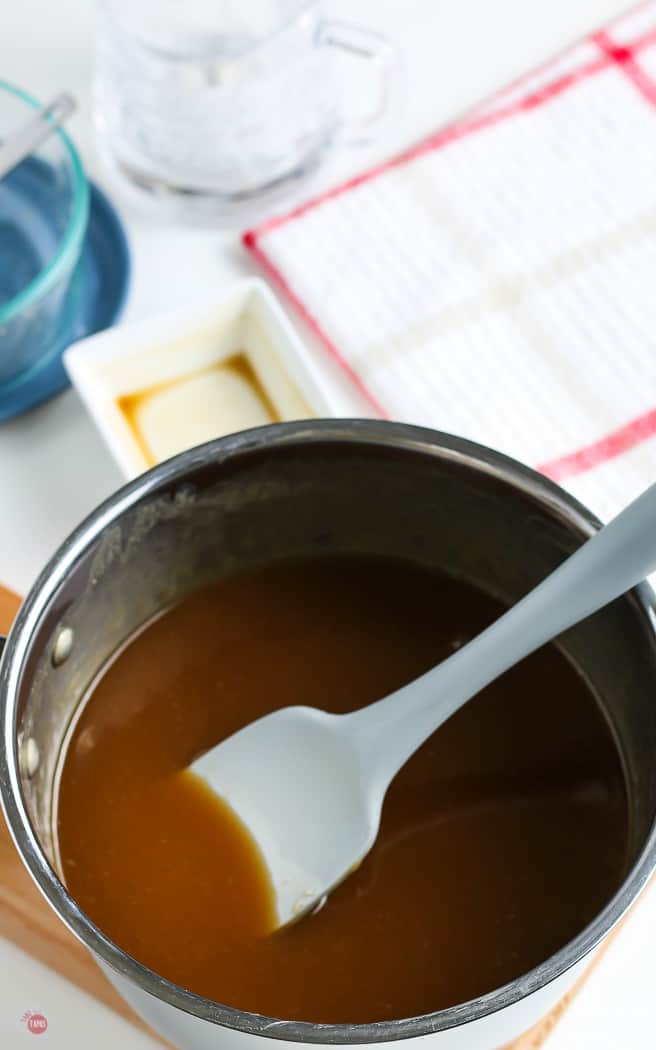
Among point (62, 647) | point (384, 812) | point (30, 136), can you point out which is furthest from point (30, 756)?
point (30, 136)

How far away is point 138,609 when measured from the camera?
662mm

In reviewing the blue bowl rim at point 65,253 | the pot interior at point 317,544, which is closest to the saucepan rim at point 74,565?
the pot interior at point 317,544

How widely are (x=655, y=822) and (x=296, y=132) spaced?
59cm

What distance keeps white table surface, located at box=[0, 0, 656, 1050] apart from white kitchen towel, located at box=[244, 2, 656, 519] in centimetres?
3

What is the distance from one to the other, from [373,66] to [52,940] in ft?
2.16

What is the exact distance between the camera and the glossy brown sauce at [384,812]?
586mm

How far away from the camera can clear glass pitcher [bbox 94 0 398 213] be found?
35.1 inches

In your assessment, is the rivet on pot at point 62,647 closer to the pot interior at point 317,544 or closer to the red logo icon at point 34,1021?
the pot interior at point 317,544

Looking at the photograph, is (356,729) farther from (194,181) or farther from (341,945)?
(194,181)

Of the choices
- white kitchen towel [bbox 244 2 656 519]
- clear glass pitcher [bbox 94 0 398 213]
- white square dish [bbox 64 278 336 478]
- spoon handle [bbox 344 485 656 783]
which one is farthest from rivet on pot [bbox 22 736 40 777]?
clear glass pitcher [bbox 94 0 398 213]

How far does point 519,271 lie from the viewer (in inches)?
35.7

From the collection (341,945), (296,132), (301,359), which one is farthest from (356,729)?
(296,132)

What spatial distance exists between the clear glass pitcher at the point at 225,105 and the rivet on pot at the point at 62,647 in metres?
0.43

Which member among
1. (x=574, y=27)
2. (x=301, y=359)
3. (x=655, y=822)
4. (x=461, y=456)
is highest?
(x=574, y=27)
